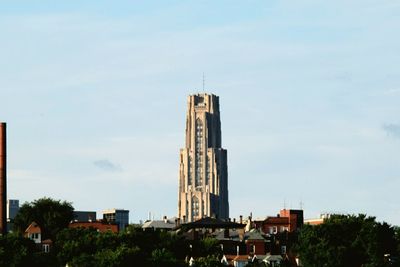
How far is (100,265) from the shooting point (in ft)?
641

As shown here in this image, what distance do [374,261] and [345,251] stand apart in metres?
4.75

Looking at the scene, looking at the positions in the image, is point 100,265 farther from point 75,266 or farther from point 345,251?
point 345,251

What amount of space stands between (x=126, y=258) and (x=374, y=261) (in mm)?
32850

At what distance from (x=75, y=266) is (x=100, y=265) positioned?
18.7ft

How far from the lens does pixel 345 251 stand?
199750 millimetres

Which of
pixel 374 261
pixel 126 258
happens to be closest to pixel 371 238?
pixel 374 261

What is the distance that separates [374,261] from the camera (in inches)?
7746

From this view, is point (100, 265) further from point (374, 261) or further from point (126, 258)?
point (374, 261)

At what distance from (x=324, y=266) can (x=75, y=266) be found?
33212 millimetres

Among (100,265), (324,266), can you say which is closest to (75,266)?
(100,265)

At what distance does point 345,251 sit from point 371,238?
3.88 metres

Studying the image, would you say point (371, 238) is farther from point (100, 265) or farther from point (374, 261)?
point (100, 265)

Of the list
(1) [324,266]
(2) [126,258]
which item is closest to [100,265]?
(2) [126,258]

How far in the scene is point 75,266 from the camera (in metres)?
200
